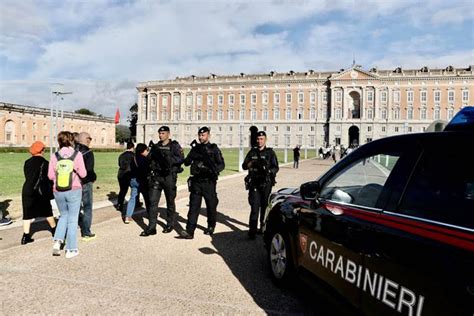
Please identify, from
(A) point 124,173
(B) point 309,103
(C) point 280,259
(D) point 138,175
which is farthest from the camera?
(B) point 309,103

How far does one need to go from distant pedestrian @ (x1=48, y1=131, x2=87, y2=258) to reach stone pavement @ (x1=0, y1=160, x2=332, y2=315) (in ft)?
0.88

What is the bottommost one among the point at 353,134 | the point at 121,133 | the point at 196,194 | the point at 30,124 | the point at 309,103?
the point at 196,194

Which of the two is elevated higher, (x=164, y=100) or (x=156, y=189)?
(x=164, y=100)

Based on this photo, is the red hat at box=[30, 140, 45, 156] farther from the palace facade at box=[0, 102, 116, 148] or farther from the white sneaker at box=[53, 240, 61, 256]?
the palace facade at box=[0, 102, 116, 148]

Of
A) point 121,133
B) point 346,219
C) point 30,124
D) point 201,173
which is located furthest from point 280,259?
point 121,133

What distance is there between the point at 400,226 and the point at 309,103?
10256cm

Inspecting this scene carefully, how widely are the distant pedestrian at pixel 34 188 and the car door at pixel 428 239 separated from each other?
213 inches

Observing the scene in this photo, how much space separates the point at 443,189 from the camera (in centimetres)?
235

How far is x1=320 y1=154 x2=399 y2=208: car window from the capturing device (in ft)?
9.62

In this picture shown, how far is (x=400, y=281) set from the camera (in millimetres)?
2303

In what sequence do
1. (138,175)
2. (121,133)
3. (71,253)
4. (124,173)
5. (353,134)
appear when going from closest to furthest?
(71,253) < (138,175) < (124,173) < (353,134) < (121,133)

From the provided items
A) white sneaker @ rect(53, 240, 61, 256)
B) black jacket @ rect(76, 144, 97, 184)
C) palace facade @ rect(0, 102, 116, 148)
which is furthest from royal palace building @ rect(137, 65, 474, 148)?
white sneaker @ rect(53, 240, 61, 256)

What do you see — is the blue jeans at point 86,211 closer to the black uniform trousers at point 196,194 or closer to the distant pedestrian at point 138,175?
the distant pedestrian at point 138,175

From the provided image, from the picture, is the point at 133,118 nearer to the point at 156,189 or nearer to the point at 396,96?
the point at 396,96
